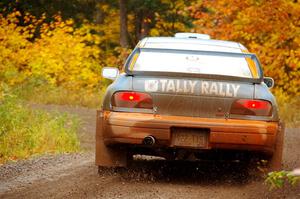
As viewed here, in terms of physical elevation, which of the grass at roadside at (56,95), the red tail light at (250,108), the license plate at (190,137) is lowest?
the grass at roadside at (56,95)

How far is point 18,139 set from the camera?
12602 millimetres

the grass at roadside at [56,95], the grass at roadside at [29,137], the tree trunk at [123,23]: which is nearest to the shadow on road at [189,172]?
the grass at roadside at [29,137]

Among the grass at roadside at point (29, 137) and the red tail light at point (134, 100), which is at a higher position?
the red tail light at point (134, 100)

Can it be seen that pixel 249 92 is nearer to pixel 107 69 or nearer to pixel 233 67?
pixel 233 67

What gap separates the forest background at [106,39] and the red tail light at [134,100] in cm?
706

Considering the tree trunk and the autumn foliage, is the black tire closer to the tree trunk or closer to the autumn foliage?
the autumn foliage

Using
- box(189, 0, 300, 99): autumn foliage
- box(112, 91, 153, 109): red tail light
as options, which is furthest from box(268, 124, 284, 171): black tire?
box(189, 0, 300, 99): autumn foliage

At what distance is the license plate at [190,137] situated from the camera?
27.3 ft

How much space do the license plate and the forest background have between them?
7.40 meters

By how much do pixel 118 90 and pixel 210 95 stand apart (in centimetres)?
91

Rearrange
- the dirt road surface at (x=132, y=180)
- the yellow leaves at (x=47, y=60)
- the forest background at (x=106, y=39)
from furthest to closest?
the yellow leaves at (x=47, y=60) → the forest background at (x=106, y=39) → the dirt road surface at (x=132, y=180)

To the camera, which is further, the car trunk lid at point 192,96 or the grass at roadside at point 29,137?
the grass at roadside at point 29,137

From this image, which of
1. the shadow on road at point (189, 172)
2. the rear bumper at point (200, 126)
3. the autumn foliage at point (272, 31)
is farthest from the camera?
the autumn foliage at point (272, 31)

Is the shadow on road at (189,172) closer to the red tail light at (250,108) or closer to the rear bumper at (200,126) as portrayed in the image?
the rear bumper at (200,126)
